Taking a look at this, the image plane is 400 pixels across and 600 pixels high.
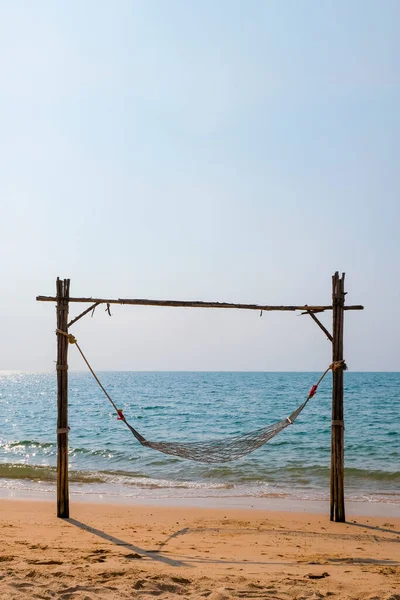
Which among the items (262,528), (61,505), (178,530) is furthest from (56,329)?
(262,528)

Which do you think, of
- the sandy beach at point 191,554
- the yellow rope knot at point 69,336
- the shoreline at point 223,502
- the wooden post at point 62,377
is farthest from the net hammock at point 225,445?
the shoreline at point 223,502

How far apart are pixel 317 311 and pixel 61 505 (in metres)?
3.43

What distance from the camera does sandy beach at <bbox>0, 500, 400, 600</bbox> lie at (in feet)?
12.5

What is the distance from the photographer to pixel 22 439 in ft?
51.5

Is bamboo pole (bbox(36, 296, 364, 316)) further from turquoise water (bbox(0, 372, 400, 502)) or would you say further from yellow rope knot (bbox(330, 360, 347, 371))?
turquoise water (bbox(0, 372, 400, 502))

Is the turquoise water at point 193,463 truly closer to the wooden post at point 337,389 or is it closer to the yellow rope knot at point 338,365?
the wooden post at point 337,389

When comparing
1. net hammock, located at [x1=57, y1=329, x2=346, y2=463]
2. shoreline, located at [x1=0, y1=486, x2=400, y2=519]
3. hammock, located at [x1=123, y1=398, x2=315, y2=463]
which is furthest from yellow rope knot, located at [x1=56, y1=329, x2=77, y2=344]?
shoreline, located at [x1=0, y1=486, x2=400, y2=519]

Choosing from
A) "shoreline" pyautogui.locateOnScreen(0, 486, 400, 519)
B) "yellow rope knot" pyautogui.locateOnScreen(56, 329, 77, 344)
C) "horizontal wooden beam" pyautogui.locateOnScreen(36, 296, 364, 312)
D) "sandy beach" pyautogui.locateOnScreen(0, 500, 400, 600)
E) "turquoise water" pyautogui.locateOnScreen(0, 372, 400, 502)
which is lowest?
"turquoise water" pyautogui.locateOnScreen(0, 372, 400, 502)

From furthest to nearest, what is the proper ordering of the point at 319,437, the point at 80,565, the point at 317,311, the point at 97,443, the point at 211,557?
1. the point at 319,437
2. the point at 97,443
3. the point at 317,311
4. the point at 211,557
5. the point at 80,565

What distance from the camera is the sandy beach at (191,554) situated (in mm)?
3809

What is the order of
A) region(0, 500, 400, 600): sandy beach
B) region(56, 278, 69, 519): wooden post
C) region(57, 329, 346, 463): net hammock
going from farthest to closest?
1. region(57, 329, 346, 463): net hammock
2. region(56, 278, 69, 519): wooden post
3. region(0, 500, 400, 600): sandy beach

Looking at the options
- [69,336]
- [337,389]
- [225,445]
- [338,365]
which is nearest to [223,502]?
[225,445]

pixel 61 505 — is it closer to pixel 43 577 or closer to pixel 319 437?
pixel 43 577

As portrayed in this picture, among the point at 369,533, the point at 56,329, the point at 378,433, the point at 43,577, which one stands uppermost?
the point at 56,329
